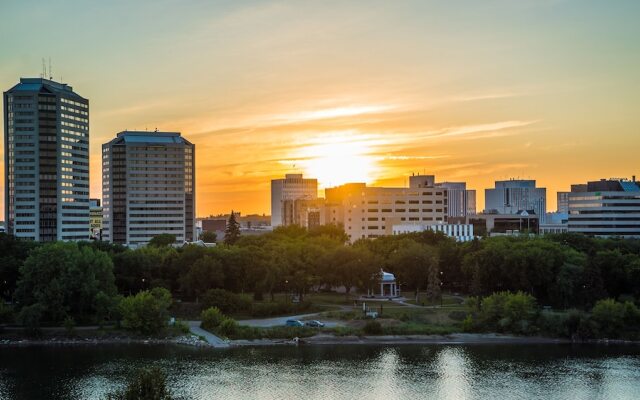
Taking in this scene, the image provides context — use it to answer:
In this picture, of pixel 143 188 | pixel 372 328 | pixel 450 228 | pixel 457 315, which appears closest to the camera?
pixel 372 328

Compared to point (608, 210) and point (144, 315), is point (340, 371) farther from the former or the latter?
point (608, 210)

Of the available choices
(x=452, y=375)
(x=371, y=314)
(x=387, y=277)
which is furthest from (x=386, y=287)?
(x=452, y=375)

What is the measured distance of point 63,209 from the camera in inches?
5157

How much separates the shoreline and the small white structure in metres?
18.1

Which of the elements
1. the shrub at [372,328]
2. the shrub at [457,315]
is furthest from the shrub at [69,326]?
the shrub at [457,315]

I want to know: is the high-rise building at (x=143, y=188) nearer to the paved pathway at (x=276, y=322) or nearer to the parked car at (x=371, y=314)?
the paved pathway at (x=276, y=322)

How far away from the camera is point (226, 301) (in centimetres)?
7856

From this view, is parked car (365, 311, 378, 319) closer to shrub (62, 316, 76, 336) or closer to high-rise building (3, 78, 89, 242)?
shrub (62, 316, 76, 336)

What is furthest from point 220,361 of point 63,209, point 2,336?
point 63,209

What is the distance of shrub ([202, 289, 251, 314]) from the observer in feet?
258

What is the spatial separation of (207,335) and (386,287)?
28239 mm

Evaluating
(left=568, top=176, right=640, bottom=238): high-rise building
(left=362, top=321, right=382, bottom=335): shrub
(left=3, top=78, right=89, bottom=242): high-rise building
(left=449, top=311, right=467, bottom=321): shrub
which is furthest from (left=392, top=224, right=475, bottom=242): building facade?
(left=362, top=321, right=382, bottom=335): shrub

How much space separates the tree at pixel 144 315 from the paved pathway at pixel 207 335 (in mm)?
3341

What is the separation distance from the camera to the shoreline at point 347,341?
229ft
